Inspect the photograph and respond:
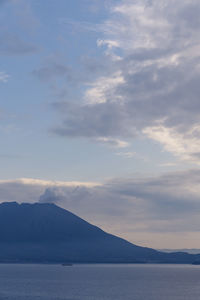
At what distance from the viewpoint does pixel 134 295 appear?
191500 millimetres

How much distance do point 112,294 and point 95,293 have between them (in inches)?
282

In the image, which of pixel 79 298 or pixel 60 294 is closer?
pixel 79 298

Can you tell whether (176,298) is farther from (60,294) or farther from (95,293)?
(60,294)

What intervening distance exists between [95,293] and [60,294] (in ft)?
48.1

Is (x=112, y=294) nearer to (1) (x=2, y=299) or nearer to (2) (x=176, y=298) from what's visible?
(2) (x=176, y=298)

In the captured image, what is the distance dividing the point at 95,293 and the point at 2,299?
42212 mm

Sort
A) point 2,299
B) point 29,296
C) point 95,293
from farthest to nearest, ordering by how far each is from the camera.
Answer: point 95,293 → point 29,296 → point 2,299

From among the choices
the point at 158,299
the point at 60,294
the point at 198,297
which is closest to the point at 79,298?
the point at 60,294

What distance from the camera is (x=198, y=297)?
634ft

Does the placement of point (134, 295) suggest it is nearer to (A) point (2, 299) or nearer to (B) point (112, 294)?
(B) point (112, 294)

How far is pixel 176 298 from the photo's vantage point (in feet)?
611

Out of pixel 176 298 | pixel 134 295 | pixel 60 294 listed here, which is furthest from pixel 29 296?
pixel 176 298

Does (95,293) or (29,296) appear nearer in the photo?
(29,296)

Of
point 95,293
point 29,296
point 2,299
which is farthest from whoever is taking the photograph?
point 95,293
